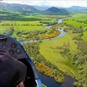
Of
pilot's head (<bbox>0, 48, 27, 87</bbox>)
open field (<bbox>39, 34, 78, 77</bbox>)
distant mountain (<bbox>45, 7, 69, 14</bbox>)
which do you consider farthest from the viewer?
distant mountain (<bbox>45, 7, 69, 14</bbox>)

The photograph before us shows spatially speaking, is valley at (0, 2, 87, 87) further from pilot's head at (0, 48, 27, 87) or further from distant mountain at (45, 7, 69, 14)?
distant mountain at (45, 7, 69, 14)

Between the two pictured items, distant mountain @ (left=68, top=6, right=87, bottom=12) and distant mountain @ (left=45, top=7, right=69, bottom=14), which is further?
distant mountain @ (left=45, top=7, right=69, bottom=14)

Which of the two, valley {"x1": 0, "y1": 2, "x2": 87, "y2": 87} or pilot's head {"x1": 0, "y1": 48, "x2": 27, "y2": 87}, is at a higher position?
pilot's head {"x1": 0, "y1": 48, "x2": 27, "y2": 87}

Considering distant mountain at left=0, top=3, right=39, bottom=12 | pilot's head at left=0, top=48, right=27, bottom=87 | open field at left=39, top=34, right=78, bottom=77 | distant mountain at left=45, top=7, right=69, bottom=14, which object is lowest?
open field at left=39, top=34, right=78, bottom=77

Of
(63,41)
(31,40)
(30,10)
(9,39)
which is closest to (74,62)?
(63,41)

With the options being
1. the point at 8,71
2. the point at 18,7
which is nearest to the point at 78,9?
the point at 18,7

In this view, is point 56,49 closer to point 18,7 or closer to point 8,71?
point 8,71

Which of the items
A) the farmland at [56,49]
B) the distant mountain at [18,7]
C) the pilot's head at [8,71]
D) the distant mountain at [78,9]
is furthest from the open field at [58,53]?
the distant mountain at [78,9]

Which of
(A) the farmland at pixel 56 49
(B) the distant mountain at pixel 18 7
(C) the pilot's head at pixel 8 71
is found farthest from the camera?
(B) the distant mountain at pixel 18 7

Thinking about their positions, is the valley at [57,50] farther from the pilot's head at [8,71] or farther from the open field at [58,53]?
the pilot's head at [8,71]

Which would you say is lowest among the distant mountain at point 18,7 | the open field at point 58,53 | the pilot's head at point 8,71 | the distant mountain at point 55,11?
the open field at point 58,53

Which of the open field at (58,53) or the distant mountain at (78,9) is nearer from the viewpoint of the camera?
the open field at (58,53)

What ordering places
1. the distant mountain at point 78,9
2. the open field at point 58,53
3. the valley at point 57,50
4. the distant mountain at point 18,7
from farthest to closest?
the distant mountain at point 78,9 → the distant mountain at point 18,7 → the open field at point 58,53 → the valley at point 57,50

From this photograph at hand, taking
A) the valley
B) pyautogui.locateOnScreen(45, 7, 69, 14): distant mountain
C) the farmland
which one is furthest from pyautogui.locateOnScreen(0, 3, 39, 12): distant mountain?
the farmland
